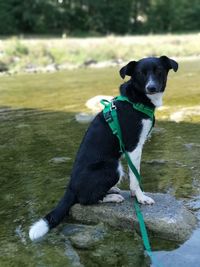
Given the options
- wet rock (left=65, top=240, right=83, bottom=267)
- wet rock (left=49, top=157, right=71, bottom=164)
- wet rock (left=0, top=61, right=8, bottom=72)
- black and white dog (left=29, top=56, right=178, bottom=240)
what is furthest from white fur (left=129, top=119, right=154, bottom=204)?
wet rock (left=0, top=61, right=8, bottom=72)

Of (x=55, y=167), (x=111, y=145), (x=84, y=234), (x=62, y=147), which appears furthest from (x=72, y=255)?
(x=62, y=147)

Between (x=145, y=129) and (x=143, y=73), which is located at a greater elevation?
(x=143, y=73)

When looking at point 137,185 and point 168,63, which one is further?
point 137,185

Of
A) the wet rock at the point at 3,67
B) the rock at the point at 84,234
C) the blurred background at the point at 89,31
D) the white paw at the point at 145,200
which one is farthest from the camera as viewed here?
the blurred background at the point at 89,31

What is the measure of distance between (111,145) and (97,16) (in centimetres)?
5500

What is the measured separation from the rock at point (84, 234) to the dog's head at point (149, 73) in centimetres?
153

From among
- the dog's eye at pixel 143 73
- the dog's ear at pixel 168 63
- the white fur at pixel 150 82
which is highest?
the dog's ear at pixel 168 63

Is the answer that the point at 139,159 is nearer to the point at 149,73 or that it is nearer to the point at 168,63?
the point at 149,73

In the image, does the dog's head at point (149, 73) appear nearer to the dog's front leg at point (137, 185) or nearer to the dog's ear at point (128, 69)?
the dog's ear at point (128, 69)

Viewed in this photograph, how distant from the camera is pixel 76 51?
31.8m

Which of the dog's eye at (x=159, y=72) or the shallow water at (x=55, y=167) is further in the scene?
the dog's eye at (x=159, y=72)

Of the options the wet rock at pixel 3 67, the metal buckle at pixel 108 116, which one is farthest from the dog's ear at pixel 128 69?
the wet rock at pixel 3 67

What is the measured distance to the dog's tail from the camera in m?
5.11

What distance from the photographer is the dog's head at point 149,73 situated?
16.8 feet
